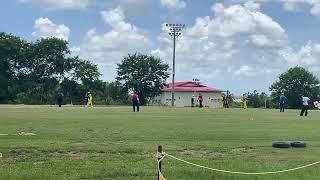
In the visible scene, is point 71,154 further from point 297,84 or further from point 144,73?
point 297,84

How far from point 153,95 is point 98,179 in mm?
105888

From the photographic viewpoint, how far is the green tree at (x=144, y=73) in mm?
119438

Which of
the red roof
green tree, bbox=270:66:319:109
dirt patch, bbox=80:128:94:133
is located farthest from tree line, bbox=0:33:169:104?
dirt patch, bbox=80:128:94:133

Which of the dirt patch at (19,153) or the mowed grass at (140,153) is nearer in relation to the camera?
the mowed grass at (140,153)

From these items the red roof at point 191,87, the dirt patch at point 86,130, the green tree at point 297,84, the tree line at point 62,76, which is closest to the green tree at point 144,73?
the tree line at point 62,76

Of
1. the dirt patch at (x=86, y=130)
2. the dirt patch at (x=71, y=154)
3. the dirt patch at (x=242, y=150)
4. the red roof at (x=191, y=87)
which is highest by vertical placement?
the red roof at (x=191, y=87)

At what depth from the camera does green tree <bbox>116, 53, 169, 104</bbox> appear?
392 feet

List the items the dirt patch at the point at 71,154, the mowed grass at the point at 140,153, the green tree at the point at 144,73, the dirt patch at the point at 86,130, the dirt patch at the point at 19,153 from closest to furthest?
the mowed grass at the point at 140,153 → the dirt patch at the point at 19,153 → the dirt patch at the point at 71,154 → the dirt patch at the point at 86,130 → the green tree at the point at 144,73


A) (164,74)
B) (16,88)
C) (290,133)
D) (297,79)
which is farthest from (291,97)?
(290,133)

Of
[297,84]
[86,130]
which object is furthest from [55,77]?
[86,130]

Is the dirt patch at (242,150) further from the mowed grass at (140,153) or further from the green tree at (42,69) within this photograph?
the green tree at (42,69)

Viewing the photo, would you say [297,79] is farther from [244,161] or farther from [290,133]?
[244,161]

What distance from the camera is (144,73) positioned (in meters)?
120

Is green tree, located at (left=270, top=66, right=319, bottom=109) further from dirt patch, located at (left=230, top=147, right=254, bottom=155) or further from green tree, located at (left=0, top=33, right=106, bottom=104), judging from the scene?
dirt patch, located at (left=230, top=147, right=254, bottom=155)
